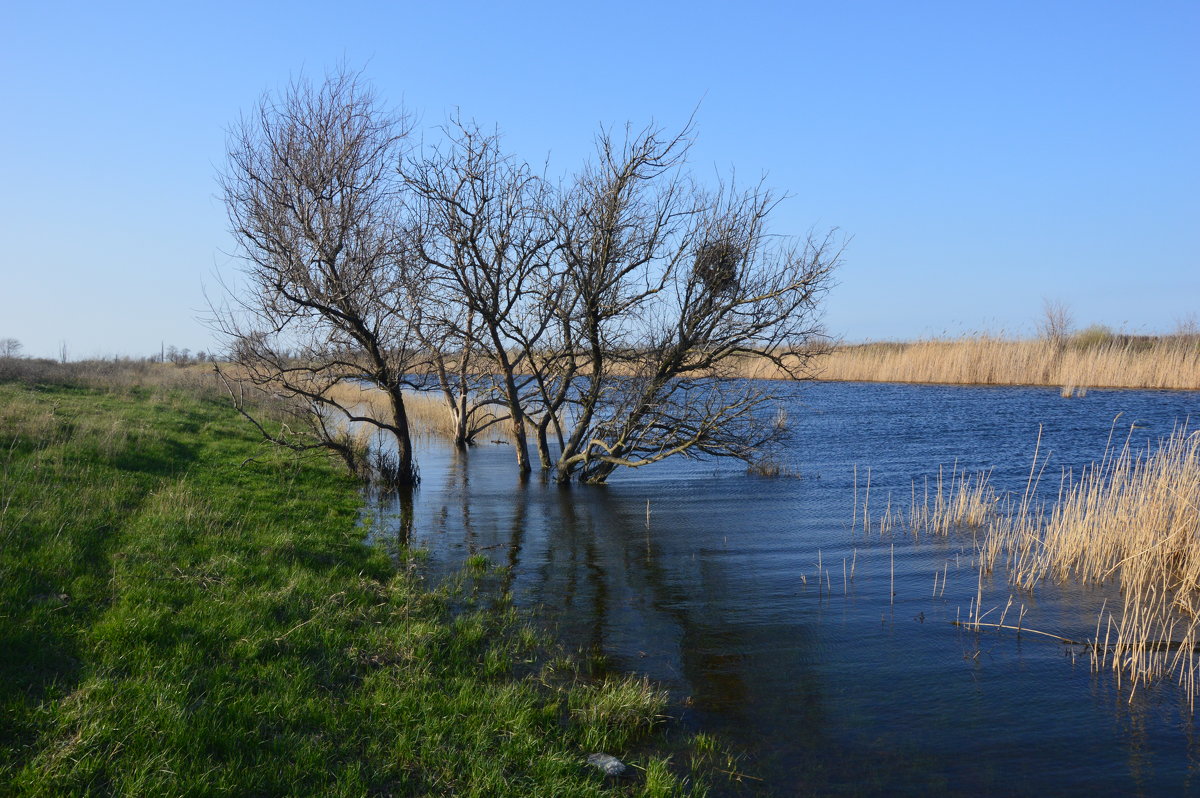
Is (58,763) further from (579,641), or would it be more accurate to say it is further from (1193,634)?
(1193,634)

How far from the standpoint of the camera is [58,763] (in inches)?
144

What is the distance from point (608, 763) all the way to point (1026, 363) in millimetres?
37516

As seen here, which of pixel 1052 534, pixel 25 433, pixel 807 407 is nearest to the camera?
pixel 1052 534

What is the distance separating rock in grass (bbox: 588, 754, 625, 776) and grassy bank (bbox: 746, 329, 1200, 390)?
25378 mm

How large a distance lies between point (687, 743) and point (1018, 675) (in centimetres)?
324

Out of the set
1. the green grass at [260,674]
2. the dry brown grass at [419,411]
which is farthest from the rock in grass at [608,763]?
the dry brown grass at [419,411]

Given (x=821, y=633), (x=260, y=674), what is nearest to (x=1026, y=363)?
(x=821, y=633)

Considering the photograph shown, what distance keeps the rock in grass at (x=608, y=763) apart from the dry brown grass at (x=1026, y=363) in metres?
24.3

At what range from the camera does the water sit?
4.93 metres

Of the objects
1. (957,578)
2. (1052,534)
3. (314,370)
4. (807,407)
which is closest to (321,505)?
(314,370)

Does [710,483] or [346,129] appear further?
[710,483]

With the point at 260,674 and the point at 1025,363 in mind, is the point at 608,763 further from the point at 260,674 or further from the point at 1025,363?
the point at 1025,363

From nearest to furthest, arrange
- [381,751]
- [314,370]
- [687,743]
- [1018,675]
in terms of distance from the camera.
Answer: [381,751] < [687,743] < [1018,675] < [314,370]

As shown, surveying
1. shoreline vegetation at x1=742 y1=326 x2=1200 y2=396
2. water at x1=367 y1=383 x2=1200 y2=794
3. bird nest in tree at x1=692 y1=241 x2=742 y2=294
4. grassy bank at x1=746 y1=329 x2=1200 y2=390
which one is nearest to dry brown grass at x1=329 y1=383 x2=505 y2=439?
water at x1=367 y1=383 x2=1200 y2=794
